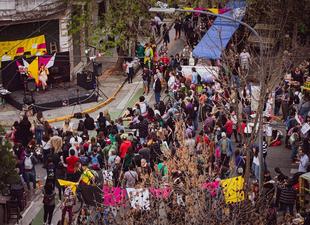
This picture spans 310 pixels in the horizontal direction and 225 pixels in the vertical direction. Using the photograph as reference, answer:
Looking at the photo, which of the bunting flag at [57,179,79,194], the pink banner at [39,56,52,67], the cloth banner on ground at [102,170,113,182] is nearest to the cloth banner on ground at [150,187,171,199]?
the cloth banner on ground at [102,170,113,182]

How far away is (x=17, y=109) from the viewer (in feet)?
111

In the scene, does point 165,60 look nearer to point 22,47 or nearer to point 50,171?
point 22,47

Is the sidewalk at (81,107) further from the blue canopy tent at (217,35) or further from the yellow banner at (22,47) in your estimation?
the blue canopy tent at (217,35)

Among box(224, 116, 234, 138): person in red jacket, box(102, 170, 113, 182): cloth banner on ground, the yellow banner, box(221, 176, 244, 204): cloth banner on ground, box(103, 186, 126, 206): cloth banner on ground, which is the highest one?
the yellow banner

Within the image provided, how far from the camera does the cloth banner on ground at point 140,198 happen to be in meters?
18.6

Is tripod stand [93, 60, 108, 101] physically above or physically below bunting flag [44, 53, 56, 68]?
below

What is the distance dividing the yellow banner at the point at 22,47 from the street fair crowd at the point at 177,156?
14.7 ft

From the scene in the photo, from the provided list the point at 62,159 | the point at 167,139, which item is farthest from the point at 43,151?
the point at 167,139

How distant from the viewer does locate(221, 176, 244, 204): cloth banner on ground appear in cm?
1938

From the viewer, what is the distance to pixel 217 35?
35875 millimetres

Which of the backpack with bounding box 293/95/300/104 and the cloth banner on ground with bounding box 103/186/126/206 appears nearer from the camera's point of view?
the cloth banner on ground with bounding box 103/186/126/206

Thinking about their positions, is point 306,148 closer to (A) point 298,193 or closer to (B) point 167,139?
(A) point 298,193

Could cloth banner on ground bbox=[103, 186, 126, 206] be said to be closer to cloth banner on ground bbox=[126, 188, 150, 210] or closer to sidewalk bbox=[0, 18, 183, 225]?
cloth banner on ground bbox=[126, 188, 150, 210]

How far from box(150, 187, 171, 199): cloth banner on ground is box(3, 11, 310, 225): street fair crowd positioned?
23 millimetres
